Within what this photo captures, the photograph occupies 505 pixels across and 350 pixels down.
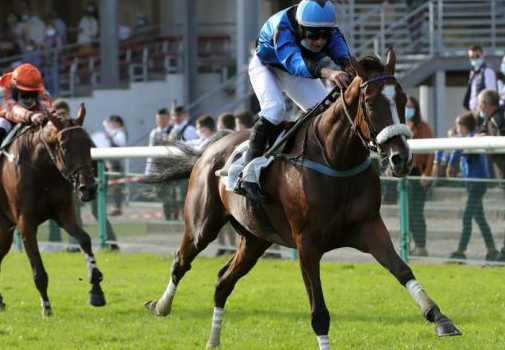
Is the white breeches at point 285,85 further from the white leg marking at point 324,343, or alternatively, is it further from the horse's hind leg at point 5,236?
the horse's hind leg at point 5,236

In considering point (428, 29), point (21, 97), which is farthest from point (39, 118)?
point (428, 29)

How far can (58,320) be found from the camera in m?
9.85

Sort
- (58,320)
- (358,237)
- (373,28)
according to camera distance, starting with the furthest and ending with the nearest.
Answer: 1. (373,28)
2. (58,320)
3. (358,237)

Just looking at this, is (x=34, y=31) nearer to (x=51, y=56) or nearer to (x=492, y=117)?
(x=51, y=56)

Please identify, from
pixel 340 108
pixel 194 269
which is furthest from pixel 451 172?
pixel 340 108

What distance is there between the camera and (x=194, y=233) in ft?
29.3

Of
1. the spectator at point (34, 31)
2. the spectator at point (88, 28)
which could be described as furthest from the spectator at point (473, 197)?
the spectator at point (34, 31)

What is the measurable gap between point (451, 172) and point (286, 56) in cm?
509

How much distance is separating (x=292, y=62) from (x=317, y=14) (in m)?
0.34

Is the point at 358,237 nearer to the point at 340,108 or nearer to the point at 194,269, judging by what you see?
the point at 340,108

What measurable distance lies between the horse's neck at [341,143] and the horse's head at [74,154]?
3.37 m

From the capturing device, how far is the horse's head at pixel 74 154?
34.1ft

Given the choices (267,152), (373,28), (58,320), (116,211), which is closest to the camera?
(267,152)

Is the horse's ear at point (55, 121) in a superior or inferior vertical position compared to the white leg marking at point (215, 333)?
superior
